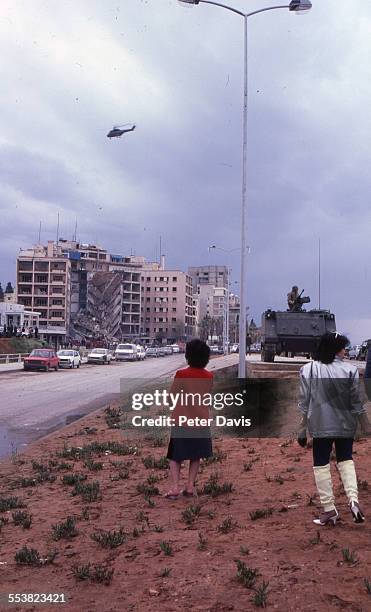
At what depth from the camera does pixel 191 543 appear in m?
5.05

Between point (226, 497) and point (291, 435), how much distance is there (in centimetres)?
441

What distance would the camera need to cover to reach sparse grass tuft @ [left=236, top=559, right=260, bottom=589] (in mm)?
4074

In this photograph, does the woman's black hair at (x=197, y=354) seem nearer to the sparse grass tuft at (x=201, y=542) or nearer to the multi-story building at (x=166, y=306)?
the sparse grass tuft at (x=201, y=542)

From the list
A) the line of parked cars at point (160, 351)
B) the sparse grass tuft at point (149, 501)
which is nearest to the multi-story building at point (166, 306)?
the line of parked cars at point (160, 351)

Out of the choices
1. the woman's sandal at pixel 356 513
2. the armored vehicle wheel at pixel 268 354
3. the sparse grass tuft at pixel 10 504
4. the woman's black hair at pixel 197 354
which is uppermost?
the woman's black hair at pixel 197 354

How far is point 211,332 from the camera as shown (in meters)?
137

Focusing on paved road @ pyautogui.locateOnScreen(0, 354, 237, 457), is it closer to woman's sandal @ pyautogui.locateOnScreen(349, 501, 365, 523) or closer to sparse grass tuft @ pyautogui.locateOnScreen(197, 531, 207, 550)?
sparse grass tuft @ pyautogui.locateOnScreen(197, 531, 207, 550)

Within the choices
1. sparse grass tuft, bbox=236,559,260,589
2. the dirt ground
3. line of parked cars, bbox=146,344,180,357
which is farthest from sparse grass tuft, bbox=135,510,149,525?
line of parked cars, bbox=146,344,180,357

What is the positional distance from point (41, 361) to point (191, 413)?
35.5 m

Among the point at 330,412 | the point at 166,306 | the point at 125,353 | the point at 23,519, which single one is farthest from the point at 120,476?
the point at 166,306

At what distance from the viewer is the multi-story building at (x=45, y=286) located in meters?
127

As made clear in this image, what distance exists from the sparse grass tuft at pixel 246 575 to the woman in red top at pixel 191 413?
2.32m

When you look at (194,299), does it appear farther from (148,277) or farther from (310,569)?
(310,569)

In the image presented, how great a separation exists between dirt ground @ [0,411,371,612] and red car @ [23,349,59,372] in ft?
108
